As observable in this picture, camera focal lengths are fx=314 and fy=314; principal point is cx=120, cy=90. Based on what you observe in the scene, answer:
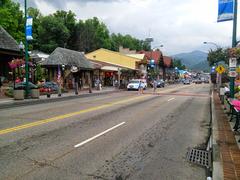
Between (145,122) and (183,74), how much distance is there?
6516 inches

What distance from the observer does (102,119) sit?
13477 mm

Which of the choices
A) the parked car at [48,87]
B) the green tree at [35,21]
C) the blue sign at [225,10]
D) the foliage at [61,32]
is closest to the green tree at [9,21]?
the foliage at [61,32]

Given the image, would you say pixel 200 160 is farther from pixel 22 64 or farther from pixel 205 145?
pixel 22 64

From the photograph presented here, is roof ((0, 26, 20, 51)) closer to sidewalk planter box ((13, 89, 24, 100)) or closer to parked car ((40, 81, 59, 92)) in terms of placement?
parked car ((40, 81, 59, 92))

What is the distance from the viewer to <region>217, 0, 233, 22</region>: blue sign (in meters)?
16.7

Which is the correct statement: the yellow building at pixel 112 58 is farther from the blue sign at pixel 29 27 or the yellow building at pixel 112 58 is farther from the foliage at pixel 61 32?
the blue sign at pixel 29 27

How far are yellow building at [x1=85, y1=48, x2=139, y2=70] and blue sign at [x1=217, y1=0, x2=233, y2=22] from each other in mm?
55589

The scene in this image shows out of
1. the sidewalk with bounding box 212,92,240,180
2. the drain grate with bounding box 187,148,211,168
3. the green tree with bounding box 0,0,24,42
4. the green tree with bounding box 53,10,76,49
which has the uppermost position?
the green tree with bounding box 53,10,76,49

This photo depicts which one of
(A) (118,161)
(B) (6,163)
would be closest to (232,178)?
(A) (118,161)

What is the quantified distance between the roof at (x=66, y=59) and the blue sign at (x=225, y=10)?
86.8ft

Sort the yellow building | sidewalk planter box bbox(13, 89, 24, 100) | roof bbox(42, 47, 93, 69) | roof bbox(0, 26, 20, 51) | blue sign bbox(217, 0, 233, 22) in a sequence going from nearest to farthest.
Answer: blue sign bbox(217, 0, 233, 22) → sidewalk planter box bbox(13, 89, 24, 100) → roof bbox(0, 26, 20, 51) → roof bbox(42, 47, 93, 69) → the yellow building

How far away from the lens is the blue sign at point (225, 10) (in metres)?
16.7

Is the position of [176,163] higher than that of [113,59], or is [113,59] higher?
[113,59]

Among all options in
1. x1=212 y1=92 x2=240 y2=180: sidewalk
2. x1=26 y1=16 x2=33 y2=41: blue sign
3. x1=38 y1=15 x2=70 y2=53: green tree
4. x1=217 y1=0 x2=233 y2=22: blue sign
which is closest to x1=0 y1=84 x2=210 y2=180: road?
x1=212 y1=92 x2=240 y2=180: sidewalk
